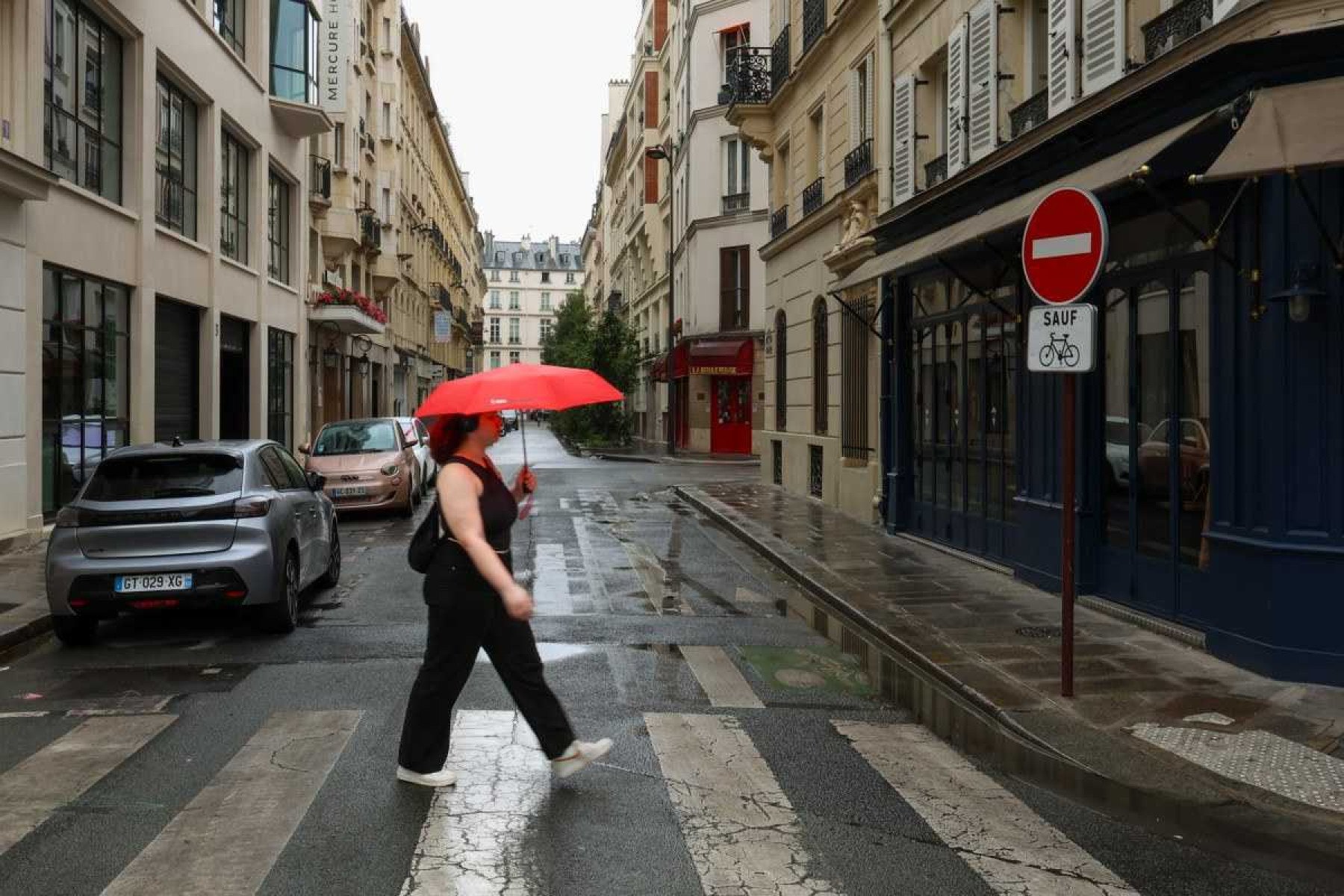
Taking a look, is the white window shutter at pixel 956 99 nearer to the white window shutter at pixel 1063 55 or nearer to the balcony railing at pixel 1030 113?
the balcony railing at pixel 1030 113

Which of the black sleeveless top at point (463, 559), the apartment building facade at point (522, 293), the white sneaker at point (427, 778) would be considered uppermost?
the apartment building facade at point (522, 293)

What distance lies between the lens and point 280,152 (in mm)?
25516

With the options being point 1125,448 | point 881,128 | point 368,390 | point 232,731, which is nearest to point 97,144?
point 881,128

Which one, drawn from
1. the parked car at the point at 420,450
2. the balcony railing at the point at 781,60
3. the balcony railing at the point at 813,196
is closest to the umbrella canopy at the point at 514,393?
the balcony railing at the point at 813,196

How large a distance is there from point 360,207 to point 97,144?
1918cm

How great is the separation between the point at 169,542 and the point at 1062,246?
6.07m

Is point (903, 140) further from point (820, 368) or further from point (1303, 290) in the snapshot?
point (1303, 290)

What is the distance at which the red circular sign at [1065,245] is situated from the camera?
6.42m

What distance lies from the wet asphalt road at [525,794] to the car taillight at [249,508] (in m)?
0.89

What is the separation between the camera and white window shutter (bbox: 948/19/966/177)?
12.5 meters

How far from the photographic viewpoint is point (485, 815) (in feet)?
15.2

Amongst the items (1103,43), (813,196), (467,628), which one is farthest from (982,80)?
(467,628)

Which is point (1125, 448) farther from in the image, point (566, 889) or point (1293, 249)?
point (566, 889)

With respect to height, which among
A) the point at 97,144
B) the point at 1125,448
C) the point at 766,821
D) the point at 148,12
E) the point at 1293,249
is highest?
the point at 148,12
